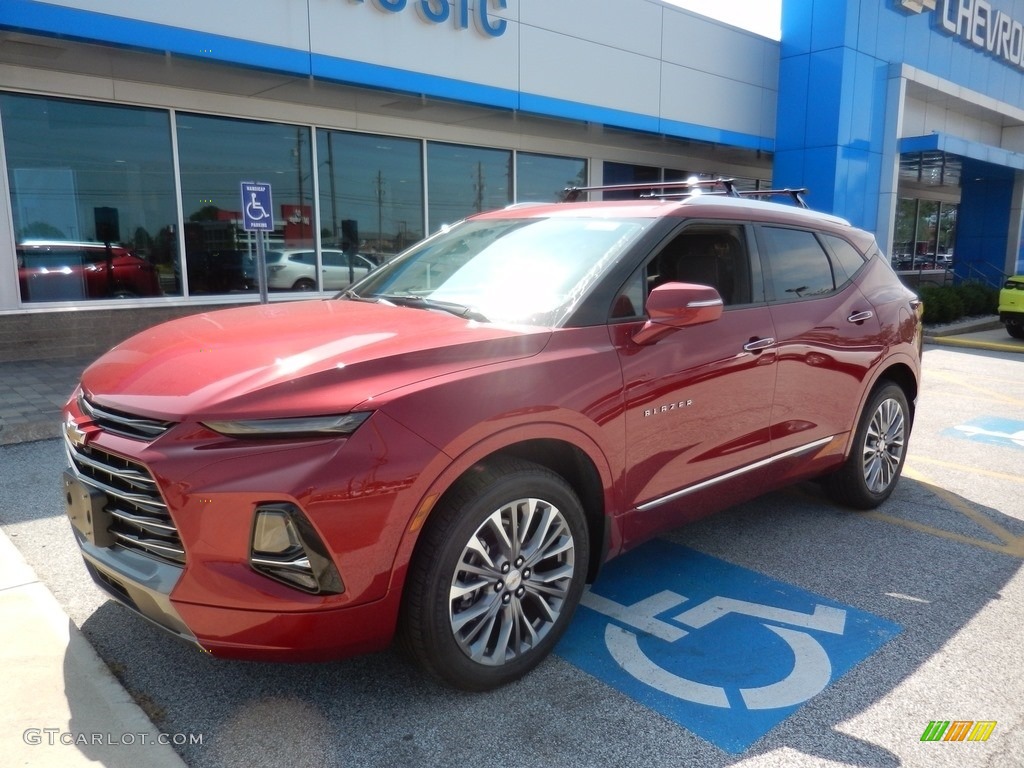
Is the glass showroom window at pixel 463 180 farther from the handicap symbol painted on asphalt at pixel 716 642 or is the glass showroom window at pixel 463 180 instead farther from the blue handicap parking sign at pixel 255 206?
the handicap symbol painted on asphalt at pixel 716 642

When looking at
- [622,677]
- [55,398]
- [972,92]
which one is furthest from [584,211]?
[972,92]

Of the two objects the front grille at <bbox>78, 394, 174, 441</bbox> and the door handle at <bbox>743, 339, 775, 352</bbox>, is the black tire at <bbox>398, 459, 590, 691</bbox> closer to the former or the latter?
the front grille at <bbox>78, 394, 174, 441</bbox>

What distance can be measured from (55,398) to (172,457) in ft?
19.0

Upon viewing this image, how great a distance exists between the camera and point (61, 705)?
263 centimetres

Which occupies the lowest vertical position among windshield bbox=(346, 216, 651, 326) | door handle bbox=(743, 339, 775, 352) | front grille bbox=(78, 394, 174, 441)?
front grille bbox=(78, 394, 174, 441)

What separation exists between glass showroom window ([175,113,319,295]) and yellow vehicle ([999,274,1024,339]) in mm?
12503

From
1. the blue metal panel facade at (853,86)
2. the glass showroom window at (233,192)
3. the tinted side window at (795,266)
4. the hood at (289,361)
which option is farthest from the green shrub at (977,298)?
the hood at (289,361)

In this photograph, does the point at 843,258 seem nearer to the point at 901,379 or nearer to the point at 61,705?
the point at 901,379

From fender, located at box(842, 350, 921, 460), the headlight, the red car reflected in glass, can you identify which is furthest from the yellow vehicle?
the headlight

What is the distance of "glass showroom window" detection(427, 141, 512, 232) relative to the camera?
12891 millimetres

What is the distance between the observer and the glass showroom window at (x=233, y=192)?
10398 mm

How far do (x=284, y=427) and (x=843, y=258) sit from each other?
354cm

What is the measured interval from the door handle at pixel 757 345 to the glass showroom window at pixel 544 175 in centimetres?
1067

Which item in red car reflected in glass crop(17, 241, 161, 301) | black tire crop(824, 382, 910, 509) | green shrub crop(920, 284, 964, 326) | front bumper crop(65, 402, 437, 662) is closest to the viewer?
front bumper crop(65, 402, 437, 662)
